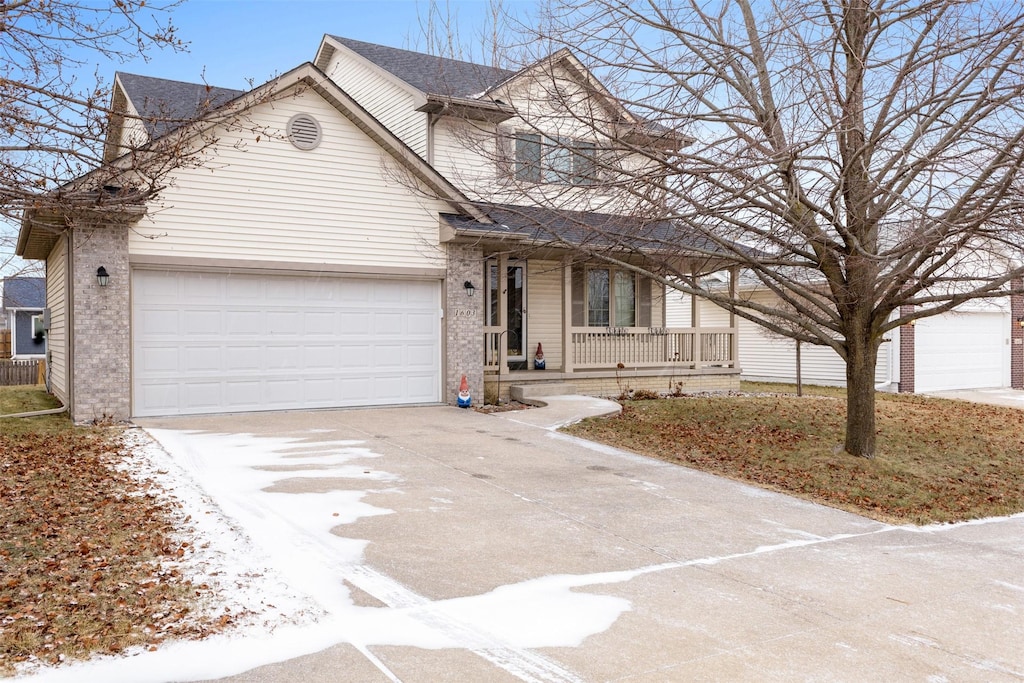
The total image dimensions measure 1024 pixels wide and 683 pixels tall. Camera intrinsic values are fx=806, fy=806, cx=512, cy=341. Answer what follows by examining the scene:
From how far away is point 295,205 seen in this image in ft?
43.2

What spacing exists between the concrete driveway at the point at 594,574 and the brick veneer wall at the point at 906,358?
14272 millimetres

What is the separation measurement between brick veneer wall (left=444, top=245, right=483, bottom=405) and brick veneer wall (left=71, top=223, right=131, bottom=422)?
5.22m

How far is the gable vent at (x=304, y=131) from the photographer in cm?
1319

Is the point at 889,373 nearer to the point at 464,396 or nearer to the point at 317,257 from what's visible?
the point at 464,396

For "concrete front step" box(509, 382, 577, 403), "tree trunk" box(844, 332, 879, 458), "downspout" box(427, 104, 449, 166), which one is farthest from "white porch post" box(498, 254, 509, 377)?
"tree trunk" box(844, 332, 879, 458)

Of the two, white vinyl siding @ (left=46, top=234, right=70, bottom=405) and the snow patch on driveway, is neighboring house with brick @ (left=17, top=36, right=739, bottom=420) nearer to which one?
white vinyl siding @ (left=46, top=234, right=70, bottom=405)

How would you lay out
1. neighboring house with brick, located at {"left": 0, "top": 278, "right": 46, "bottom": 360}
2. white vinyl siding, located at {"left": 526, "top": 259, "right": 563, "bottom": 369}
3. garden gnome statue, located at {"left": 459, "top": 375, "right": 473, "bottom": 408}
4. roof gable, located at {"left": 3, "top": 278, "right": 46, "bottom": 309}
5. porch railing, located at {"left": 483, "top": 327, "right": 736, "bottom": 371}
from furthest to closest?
neighboring house with brick, located at {"left": 0, "top": 278, "right": 46, "bottom": 360}
roof gable, located at {"left": 3, "top": 278, "right": 46, "bottom": 309}
white vinyl siding, located at {"left": 526, "top": 259, "right": 563, "bottom": 369}
porch railing, located at {"left": 483, "top": 327, "right": 736, "bottom": 371}
garden gnome statue, located at {"left": 459, "top": 375, "right": 473, "bottom": 408}

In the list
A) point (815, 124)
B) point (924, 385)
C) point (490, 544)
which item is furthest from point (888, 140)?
point (924, 385)

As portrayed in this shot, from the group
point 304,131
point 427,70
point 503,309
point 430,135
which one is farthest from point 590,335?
point 304,131

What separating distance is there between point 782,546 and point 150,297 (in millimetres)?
9728

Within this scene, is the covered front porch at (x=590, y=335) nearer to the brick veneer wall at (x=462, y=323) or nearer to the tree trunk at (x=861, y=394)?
the brick veneer wall at (x=462, y=323)

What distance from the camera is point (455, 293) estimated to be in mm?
14523

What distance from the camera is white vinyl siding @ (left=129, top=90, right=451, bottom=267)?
12.3 metres

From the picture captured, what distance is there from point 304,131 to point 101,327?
4413 mm
